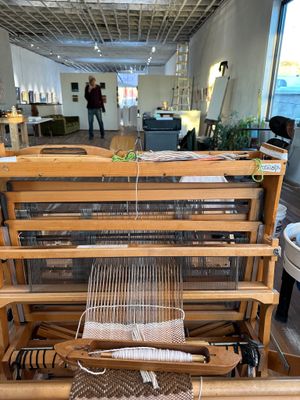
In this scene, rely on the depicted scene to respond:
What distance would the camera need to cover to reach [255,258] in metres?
1.34

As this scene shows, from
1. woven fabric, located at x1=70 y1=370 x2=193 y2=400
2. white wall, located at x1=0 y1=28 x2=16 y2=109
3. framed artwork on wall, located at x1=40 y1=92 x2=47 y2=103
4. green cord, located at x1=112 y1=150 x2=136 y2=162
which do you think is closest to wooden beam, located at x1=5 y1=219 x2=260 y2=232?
green cord, located at x1=112 y1=150 x2=136 y2=162

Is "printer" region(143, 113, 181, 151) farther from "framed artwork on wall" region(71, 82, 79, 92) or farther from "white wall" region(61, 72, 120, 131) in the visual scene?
"framed artwork on wall" region(71, 82, 79, 92)

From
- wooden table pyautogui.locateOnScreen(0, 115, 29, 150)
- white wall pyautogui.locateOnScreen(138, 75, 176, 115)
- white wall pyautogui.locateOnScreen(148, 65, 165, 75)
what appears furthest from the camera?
white wall pyautogui.locateOnScreen(148, 65, 165, 75)

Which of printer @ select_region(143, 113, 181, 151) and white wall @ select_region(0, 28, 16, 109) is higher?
white wall @ select_region(0, 28, 16, 109)

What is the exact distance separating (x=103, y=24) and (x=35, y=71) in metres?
7.48

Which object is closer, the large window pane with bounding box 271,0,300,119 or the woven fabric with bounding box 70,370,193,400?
the woven fabric with bounding box 70,370,193,400

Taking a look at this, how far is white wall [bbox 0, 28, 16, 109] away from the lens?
9938 millimetres

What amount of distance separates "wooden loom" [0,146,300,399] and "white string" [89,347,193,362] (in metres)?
0.32

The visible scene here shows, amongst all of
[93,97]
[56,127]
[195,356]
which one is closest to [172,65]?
[56,127]

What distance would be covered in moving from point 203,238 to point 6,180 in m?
0.80

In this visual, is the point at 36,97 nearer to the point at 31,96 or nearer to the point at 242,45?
the point at 31,96

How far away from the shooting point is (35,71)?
52.1ft

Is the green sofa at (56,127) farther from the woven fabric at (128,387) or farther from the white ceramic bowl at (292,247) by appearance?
A: the woven fabric at (128,387)

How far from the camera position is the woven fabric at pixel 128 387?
83 centimetres
